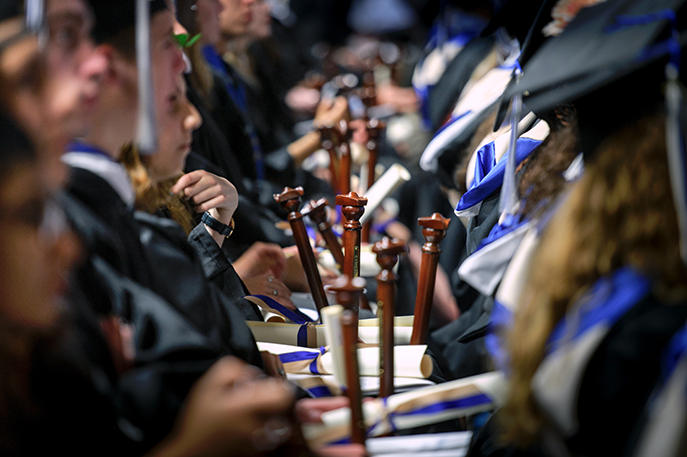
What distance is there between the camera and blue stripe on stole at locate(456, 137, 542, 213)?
2.92ft

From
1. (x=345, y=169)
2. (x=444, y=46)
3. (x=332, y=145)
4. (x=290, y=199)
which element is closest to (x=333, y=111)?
(x=332, y=145)

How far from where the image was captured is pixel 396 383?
779 mm

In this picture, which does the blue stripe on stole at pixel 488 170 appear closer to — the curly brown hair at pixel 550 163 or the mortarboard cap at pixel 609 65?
the curly brown hair at pixel 550 163

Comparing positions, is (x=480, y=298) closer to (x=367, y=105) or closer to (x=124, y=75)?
(x=124, y=75)

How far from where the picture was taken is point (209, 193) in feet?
2.79

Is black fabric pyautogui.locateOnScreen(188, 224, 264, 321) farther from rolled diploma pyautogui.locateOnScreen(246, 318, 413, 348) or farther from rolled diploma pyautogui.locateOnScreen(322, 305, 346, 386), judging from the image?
rolled diploma pyautogui.locateOnScreen(322, 305, 346, 386)

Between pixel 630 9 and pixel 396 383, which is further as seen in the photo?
pixel 396 383

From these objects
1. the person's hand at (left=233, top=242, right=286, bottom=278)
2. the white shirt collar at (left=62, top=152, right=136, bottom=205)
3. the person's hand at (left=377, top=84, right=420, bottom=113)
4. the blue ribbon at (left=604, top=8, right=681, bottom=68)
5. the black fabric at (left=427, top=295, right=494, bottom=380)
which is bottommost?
the person's hand at (left=377, top=84, right=420, bottom=113)

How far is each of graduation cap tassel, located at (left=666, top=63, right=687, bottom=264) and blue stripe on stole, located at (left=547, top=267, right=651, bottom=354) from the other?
5cm

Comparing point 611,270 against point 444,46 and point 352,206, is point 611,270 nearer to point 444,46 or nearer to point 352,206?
point 352,206

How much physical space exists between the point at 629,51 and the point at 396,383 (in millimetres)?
477

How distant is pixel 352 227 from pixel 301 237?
0.27 ft

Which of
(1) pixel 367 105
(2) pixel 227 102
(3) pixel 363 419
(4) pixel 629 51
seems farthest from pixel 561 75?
(1) pixel 367 105

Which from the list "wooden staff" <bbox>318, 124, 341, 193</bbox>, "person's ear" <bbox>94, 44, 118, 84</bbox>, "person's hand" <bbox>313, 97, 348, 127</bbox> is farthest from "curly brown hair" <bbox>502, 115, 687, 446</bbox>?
"person's hand" <bbox>313, 97, 348, 127</bbox>
